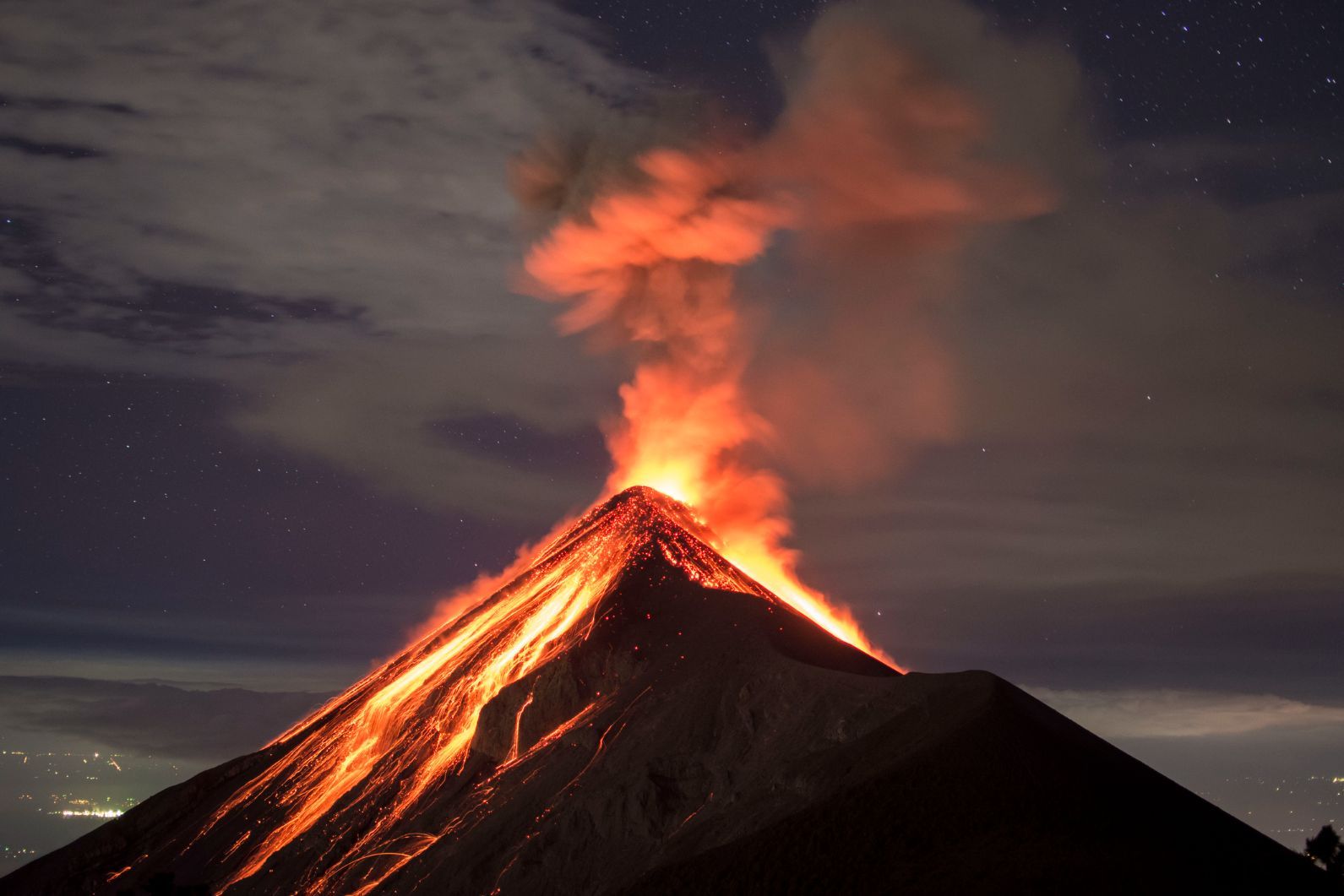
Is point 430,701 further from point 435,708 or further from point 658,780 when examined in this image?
point 658,780

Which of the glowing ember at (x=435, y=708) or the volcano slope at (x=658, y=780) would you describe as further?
the glowing ember at (x=435, y=708)

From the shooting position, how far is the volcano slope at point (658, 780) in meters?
63.5

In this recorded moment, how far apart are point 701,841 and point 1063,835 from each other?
19.9 meters

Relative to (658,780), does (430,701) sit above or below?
above

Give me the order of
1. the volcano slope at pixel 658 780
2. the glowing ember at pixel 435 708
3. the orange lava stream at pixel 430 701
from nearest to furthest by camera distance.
A: the volcano slope at pixel 658 780 → the glowing ember at pixel 435 708 → the orange lava stream at pixel 430 701

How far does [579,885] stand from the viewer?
253 ft

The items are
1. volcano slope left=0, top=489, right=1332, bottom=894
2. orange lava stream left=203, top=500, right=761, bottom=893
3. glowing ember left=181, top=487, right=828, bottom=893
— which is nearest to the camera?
volcano slope left=0, top=489, right=1332, bottom=894

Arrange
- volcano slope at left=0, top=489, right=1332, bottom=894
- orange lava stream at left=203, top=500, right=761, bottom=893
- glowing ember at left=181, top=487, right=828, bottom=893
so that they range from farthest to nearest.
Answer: orange lava stream at left=203, top=500, right=761, bottom=893, glowing ember at left=181, top=487, right=828, bottom=893, volcano slope at left=0, top=489, right=1332, bottom=894

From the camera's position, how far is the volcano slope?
63.5 m

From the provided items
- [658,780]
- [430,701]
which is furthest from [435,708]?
[658,780]

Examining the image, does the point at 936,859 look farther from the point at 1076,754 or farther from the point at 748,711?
the point at 748,711

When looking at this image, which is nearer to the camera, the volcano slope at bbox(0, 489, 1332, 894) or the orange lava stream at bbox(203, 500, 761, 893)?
the volcano slope at bbox(0, 489, 1332, 894)

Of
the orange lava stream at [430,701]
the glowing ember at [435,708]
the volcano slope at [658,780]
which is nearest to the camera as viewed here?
the volcano slope at [658,780]

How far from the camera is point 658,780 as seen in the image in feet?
270
